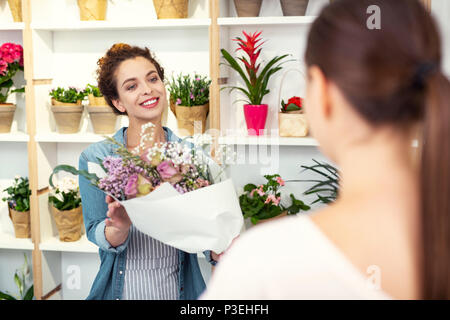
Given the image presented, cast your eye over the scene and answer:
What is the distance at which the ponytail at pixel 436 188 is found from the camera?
0.64 meters

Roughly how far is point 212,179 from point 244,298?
0.82 m

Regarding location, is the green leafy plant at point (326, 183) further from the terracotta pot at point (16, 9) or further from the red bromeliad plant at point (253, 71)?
the terracotta pot at point (16, 9)

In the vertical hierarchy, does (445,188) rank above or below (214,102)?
below

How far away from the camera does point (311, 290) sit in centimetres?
65

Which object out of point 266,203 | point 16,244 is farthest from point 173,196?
point 16,244

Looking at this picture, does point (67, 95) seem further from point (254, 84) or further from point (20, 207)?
point (254, 84)

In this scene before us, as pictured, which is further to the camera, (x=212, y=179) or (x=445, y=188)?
(x=212, y=179)

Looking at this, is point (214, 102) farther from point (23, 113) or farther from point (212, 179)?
point (23, 113)

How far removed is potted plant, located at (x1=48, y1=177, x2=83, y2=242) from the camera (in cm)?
259

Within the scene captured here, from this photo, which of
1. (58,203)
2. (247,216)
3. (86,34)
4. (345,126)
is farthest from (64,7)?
(345,126)

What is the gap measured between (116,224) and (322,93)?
1.01m

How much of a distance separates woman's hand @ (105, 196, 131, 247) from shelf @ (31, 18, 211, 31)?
1130mm

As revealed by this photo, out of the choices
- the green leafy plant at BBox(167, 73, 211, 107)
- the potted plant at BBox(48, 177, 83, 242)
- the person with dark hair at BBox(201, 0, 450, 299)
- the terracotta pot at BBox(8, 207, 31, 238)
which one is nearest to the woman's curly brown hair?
the green leafy plant at BBox(167, 73, 211, 107)

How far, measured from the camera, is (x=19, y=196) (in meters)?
2.66
